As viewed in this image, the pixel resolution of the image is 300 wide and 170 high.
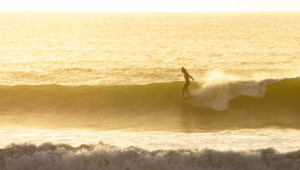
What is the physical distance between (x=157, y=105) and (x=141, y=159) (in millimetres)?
6963

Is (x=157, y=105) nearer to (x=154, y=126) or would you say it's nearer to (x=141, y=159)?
(x=154, y=126)

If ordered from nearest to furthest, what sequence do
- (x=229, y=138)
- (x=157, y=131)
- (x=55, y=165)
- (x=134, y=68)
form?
(x=55, y=165) → (x=229, y=138) → (x=157, y=131) → (x=134, y=68)

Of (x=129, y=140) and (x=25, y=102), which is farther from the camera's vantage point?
(x=25, y=102)

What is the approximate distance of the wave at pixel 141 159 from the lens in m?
8.40

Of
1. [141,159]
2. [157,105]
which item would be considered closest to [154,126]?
[157,105]

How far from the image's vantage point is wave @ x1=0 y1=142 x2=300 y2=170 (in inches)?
331

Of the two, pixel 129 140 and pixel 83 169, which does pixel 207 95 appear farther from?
pixel 83 169

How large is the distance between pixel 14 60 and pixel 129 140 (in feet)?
92.0

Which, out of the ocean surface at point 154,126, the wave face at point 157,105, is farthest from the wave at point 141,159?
the wave face at point 157,105

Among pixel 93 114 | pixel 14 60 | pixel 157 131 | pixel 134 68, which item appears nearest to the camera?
pixel 157 131

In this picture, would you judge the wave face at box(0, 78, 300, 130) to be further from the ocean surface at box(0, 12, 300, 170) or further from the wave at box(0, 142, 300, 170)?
the wave at box(0, 142, 300, 170)

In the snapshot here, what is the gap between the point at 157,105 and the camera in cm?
1545

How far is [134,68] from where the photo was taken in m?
30.2

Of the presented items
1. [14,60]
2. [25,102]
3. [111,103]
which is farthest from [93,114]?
[14,60]
